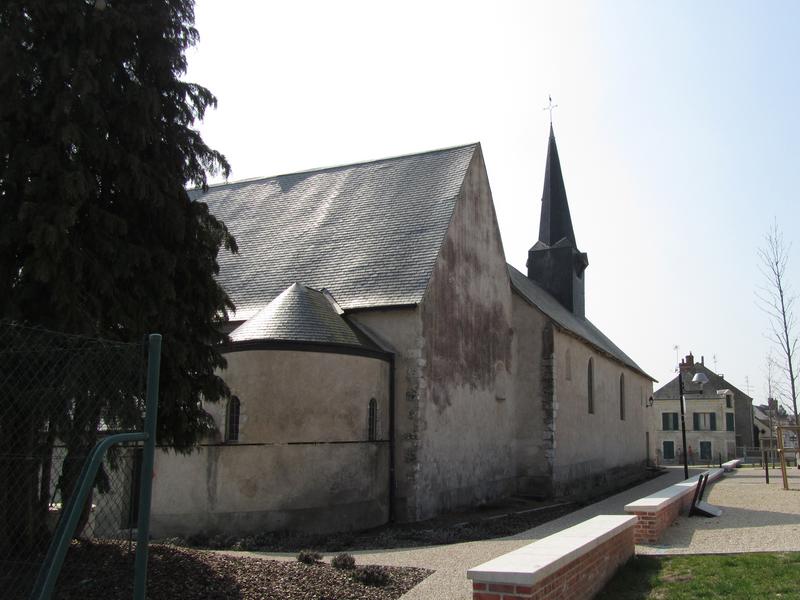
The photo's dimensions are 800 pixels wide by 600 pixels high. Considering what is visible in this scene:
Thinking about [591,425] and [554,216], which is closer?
[591,425]

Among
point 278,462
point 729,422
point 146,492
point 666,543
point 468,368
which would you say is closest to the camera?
point 146,492

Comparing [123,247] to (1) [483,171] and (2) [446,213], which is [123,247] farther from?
(1) [483,171]

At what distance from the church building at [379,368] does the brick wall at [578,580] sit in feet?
22.4

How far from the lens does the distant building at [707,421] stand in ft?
192

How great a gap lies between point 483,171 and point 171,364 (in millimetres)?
14217

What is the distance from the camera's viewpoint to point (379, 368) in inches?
639

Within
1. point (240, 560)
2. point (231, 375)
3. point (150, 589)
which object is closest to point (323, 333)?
point (231, 375)

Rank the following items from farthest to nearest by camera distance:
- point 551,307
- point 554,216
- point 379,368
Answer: point 554,216
point 551,307
point 379,368

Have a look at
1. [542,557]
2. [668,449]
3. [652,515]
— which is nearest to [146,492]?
[542,557]

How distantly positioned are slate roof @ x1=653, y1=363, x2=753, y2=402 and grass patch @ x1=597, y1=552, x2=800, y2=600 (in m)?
53.2

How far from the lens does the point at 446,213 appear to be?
18891 millimetres

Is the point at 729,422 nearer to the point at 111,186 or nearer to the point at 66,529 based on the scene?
the point at 111,186

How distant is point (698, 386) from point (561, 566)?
5863 cm

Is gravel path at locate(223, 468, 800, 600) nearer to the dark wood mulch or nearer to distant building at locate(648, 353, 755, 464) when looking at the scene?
the dark wood mulch
